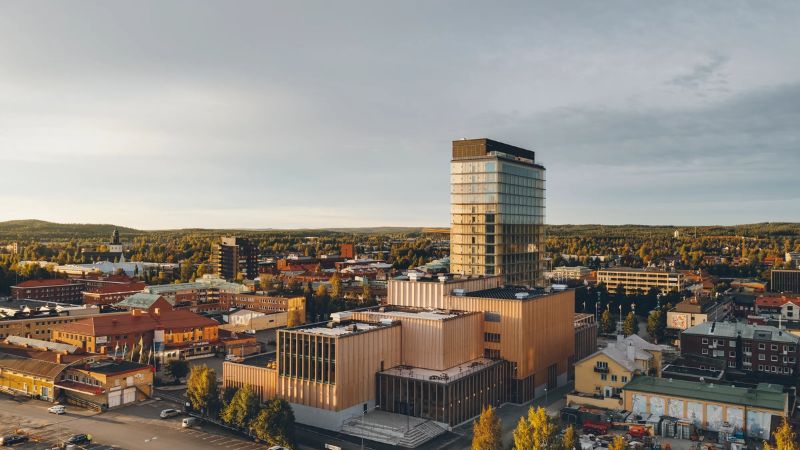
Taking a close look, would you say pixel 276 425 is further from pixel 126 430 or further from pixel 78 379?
pixel 78 379

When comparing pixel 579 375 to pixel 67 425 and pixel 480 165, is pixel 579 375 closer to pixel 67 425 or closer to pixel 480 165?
pixel 480 165

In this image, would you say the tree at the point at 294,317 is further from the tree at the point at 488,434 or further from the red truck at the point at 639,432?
the tree at the point at 488,434

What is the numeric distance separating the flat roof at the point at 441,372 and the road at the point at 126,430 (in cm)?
1094

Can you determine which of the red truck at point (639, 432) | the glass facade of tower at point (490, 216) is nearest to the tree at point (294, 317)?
the glass facade of tower at point (490, 216)

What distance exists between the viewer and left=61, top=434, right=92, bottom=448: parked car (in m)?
60.2

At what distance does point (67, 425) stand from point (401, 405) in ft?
117

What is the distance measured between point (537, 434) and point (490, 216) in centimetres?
6070

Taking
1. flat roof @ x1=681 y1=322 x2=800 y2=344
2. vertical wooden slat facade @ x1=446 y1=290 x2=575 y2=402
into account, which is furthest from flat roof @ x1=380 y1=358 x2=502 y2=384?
flat roof @ x1=681 y1=322 x2=800 y2=344

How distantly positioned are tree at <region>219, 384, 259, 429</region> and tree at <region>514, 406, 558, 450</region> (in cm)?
2587

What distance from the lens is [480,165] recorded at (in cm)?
10869

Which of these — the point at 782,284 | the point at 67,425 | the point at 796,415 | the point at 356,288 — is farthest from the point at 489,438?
the point at 782,284

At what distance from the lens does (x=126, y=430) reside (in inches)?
2576

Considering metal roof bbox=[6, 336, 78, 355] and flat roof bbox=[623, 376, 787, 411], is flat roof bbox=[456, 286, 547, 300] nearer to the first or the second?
flat roof bbox=[623, 376, 787, 411]

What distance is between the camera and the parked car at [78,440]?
60.2 metres
